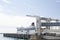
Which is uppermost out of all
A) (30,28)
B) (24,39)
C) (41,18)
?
(41,18)

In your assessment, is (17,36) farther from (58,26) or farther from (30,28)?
(58,26)

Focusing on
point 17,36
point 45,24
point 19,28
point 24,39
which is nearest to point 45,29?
point 45,24

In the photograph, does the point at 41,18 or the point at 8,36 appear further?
the point at 8,36

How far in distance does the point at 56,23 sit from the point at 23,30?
24.1ft

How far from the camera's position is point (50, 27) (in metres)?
17.9

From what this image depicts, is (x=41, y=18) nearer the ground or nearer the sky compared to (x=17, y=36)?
nearer the sky

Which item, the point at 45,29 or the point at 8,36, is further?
the point at 8,36

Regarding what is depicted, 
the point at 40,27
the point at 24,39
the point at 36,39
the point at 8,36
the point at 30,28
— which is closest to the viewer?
the point at 36,39

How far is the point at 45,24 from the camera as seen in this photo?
1773cm

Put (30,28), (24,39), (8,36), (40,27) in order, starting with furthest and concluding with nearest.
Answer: (8,36) → (30,28) → (24,39) → (40,27)

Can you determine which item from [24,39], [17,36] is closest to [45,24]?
[24,39]

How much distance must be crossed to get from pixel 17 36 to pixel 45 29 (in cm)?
576

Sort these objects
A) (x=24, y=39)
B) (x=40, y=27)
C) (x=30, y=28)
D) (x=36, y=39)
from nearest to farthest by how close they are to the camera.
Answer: (x=36, y=39), (x=40, y=27), (x=24, y=39), (x=30, y=28)

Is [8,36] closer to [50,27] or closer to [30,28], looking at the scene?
[30,28]
